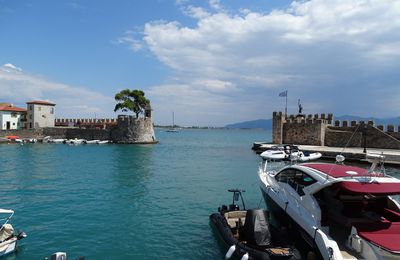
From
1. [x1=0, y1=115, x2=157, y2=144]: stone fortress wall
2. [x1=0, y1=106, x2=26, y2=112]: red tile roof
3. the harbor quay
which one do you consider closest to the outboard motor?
the harbor quay

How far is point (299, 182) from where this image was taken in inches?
379

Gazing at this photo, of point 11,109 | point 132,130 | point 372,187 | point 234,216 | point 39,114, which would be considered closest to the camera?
point 372,187

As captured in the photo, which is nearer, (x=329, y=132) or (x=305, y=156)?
(x=305, y=156)

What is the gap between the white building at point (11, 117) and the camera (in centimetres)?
6788

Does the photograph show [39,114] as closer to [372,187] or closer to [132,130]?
[132,130]

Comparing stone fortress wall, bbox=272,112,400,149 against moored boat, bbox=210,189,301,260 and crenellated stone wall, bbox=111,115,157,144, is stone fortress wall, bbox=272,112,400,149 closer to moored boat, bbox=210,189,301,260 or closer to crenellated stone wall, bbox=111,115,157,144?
crenellated stone wall, bbox=111,115,157,144

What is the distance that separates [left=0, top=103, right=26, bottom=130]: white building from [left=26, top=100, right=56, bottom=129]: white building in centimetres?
315

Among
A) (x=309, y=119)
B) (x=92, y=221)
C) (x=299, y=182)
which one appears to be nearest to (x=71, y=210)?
(x=92, y=221)

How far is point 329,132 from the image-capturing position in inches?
1646

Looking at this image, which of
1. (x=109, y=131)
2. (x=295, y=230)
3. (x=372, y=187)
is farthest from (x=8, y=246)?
(x=109, y=131)

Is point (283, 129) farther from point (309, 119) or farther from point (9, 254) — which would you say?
point (9, 254)

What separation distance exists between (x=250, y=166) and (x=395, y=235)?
2230 cm

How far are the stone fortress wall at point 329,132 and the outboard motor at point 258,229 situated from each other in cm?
3206

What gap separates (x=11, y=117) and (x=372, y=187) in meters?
76.3
